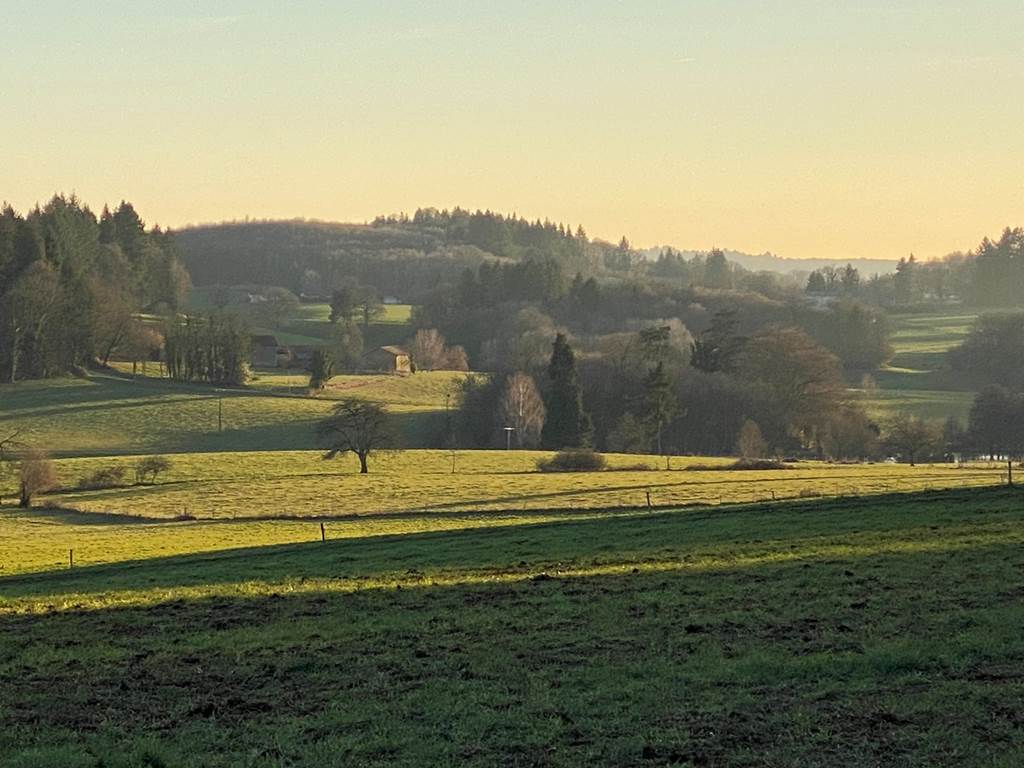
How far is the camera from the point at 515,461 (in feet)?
348

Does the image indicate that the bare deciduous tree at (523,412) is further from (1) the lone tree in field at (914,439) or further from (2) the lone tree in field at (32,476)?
(2) the lone tree in field at (32,476)

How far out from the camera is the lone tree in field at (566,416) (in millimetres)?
126938

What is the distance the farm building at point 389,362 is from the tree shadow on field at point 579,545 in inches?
5061

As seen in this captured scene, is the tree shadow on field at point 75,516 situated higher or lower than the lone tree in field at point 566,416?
lower

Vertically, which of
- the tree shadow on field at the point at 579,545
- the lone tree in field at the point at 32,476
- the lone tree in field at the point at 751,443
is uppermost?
the tree shadow on field at the point at 579,545

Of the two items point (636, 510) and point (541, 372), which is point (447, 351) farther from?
point (636, 510)

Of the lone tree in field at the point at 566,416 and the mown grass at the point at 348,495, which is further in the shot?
the lone tree in field at the point at 566,416

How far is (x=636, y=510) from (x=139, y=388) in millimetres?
97060

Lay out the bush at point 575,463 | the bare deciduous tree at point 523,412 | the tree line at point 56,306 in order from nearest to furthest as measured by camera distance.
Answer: the bush at point 575,463, the bare deciduous tree at point 523,412, the tree line at point 56,306

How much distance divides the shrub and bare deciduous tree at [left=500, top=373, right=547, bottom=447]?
47092mm

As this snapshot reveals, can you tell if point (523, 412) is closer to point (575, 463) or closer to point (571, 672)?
point (575, 463)

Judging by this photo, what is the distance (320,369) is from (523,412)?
28480 millimetres

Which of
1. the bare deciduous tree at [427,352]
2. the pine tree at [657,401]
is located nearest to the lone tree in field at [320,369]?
the bare deciduous tree at [427,352]

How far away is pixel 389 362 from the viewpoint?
178750 mm
